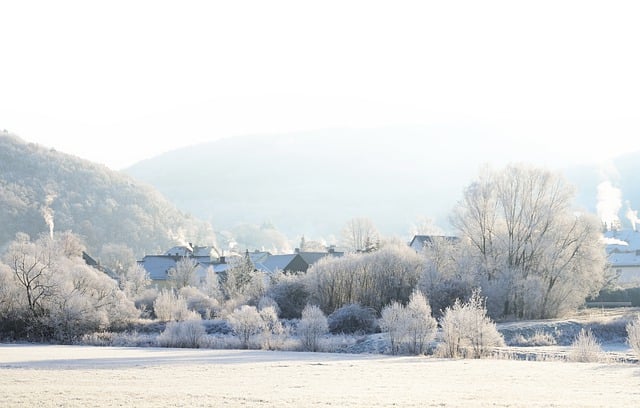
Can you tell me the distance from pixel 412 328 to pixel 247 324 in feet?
47.1

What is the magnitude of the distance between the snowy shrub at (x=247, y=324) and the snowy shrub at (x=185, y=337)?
2.71 m

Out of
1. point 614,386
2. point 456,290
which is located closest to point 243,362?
point 614,386

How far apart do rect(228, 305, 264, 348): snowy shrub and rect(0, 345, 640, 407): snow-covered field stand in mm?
13056

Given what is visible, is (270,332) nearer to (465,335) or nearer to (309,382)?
(465,335)

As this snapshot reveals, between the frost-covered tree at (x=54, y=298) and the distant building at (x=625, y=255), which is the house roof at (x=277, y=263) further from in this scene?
the distant building at (x=625, y=255)

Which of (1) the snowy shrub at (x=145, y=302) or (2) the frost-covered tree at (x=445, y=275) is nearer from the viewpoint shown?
(2) the frost-covered tree at (x=445, y=275)

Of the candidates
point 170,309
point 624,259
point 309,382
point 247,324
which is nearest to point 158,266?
point 170,309

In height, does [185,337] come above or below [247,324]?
below

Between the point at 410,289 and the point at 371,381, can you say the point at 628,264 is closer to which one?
the point at 410,289

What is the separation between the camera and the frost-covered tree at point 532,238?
7488cm

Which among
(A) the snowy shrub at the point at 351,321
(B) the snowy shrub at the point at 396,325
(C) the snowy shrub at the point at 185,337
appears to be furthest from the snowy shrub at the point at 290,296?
(B) the snowy shrub at the point at 396,325

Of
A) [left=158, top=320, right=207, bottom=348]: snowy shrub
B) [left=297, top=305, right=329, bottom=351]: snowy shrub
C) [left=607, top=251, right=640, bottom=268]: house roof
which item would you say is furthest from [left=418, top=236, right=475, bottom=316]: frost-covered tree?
[left=607, top=251, right=640, bottom=268]: house roof

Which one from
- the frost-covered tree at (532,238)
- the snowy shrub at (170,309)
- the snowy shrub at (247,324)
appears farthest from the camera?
the snowy shrub at (170,309)

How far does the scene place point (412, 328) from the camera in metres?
50.1
